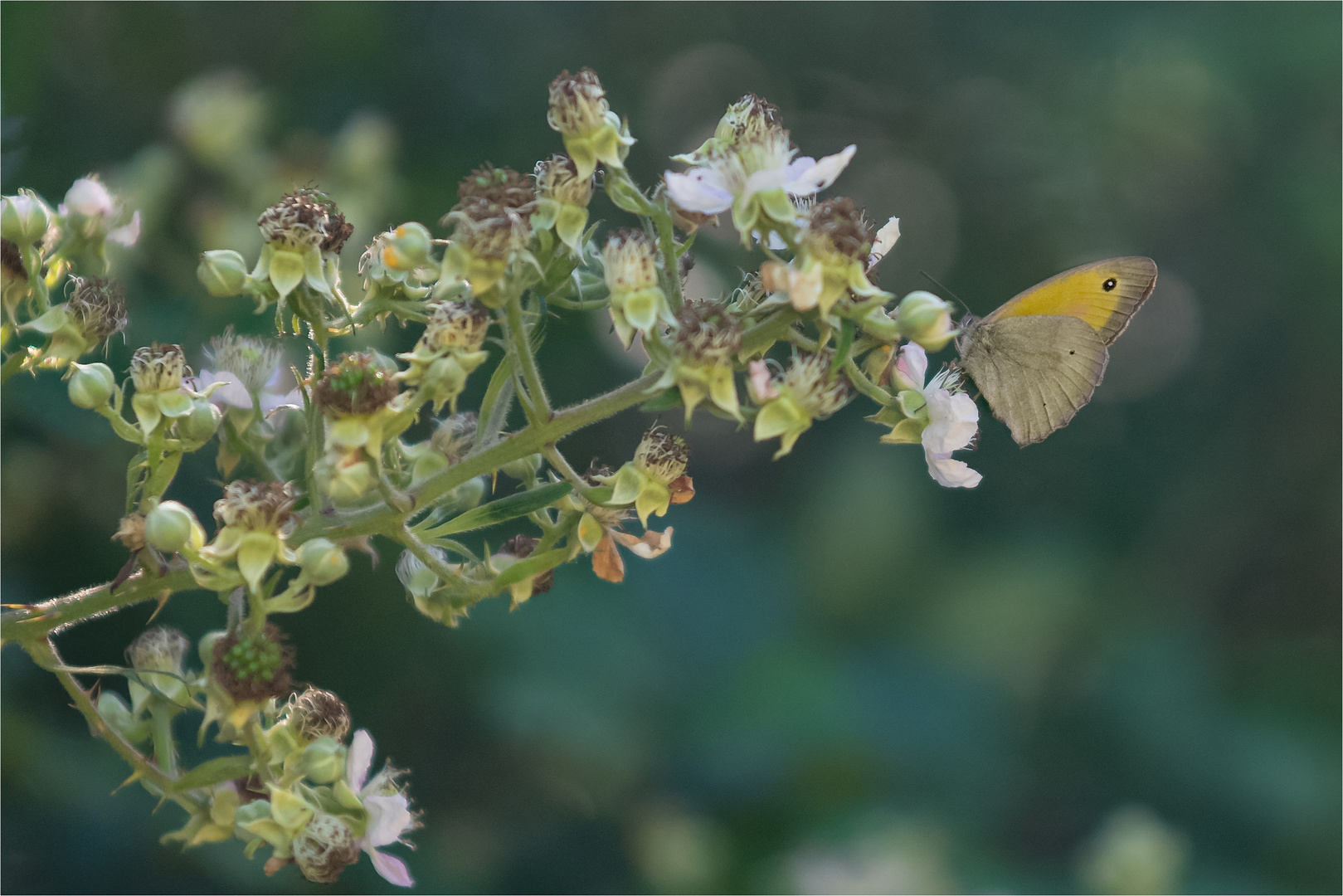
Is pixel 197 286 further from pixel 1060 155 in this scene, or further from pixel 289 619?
pixel 1060 155

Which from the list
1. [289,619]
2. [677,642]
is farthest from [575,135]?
[677,642]

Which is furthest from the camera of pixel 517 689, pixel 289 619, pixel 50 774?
pixel 517 689

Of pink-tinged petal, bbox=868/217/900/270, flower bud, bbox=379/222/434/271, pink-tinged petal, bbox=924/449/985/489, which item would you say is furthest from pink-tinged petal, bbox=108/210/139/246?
pink-tinged petal, bbox=924/449/985/489

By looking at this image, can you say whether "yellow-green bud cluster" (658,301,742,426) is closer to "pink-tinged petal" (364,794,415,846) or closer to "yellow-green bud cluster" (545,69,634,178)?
"yellow-green bud cluster" (545,69,634,178)

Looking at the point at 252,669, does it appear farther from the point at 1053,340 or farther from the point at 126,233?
the point at 1053,340

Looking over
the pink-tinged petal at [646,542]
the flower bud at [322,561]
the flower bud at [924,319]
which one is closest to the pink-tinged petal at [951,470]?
the flower bud at [924,319]
